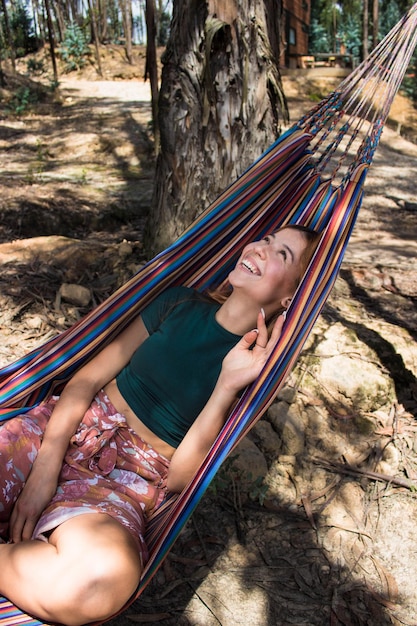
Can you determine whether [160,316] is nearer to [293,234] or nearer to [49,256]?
[293,234]

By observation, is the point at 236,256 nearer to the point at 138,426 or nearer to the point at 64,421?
the point at 138,426

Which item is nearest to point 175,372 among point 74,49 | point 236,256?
point 236,256

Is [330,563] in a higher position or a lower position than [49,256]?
lower

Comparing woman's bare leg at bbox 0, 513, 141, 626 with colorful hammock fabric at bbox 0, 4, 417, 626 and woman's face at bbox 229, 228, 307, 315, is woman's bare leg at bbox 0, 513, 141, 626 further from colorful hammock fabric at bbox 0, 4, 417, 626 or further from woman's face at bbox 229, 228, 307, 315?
woman's face at bbox 229, 228, 307, 315

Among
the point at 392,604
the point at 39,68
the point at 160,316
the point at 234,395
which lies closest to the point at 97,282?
the point at 160,316

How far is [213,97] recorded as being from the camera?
8.86 feet

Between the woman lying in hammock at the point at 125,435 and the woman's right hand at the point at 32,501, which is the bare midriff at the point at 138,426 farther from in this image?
the woman's right hand at the point at 32,501

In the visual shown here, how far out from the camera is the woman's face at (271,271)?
5.10 ft

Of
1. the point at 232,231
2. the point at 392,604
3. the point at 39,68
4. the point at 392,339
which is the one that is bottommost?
the point at 392,604

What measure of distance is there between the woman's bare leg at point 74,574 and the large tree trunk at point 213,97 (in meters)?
1.97

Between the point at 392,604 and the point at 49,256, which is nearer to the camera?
the point at 392,604

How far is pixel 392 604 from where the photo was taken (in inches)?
69.0

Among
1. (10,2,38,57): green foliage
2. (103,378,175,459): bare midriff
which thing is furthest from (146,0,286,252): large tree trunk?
(10,2,38,57): green foliage

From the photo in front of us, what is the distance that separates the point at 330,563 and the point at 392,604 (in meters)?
0.23
